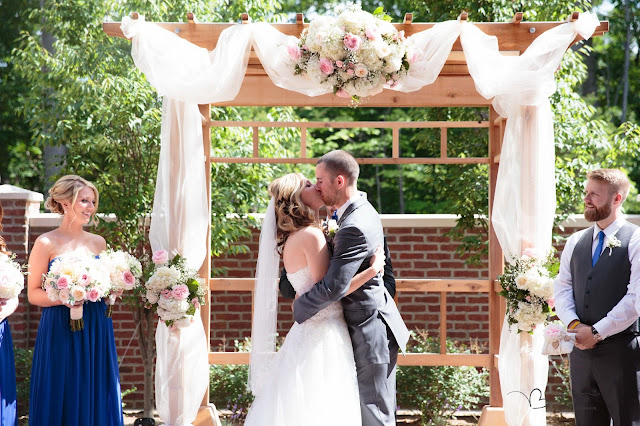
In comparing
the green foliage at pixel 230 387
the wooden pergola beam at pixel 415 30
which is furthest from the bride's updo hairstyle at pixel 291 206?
the green foliage at pixel 230 387

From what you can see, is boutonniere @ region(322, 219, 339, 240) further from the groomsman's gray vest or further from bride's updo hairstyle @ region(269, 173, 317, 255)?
the groomsman's gray vest

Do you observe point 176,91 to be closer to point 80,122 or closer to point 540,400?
point 80,122

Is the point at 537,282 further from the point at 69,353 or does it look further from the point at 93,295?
the point at 69,353

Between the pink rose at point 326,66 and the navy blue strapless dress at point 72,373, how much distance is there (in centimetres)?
198

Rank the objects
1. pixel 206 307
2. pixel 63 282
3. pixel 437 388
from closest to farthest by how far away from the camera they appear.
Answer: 1. pixel 63 282
2. pixel 206 307
3. pixel 437 388

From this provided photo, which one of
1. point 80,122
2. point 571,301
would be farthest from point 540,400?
point 80,122

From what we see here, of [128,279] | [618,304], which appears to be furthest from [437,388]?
[128,279]

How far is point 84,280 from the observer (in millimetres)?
4203

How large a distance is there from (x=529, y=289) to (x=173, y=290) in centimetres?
230

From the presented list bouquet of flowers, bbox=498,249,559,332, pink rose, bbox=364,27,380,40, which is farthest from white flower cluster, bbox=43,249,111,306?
bouquet of flowers, bbox=498,249,559,332

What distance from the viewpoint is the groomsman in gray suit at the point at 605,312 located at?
3.80 meters

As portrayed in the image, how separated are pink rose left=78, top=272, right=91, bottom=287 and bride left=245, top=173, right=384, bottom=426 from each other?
43.8 inches

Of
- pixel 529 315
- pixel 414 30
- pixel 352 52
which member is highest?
pixel 414 30

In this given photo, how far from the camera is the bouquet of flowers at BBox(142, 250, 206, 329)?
16.0 ft
